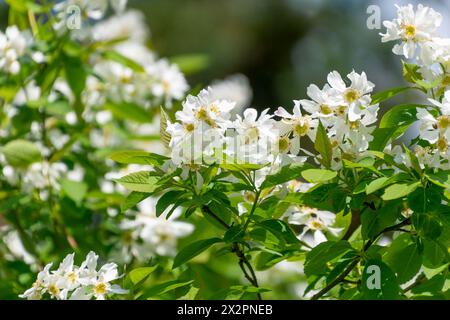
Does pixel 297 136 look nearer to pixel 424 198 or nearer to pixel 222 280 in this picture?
pixel 424 198

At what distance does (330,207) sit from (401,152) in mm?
139

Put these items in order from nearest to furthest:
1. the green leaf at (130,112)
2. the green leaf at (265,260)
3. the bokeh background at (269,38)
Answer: the green leaf at (265,260)
the green leaf at (130,112)
the bokeh background at (269,38)

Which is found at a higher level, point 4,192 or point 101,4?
point 101,4

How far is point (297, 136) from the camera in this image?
124cm

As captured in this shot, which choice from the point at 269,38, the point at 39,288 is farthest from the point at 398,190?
the point at 269,38

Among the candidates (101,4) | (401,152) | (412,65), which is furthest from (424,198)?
(101,4)

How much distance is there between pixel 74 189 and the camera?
200 centimetres

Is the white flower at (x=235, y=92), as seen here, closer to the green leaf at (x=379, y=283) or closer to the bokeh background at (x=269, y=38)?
the green leaf at (x=379, y=283)

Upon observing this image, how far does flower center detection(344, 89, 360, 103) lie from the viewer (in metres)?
1.21

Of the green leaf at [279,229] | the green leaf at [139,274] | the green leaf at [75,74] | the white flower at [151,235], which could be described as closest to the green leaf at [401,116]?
the green leaf at [279,229]

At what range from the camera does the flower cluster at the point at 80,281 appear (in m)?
1.26

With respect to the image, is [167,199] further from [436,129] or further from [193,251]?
[436,129]

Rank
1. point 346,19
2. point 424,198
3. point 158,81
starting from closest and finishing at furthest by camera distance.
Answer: point 424,198 < point 158,81 < point 346,19

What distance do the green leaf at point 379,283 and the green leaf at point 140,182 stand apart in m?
0.33
